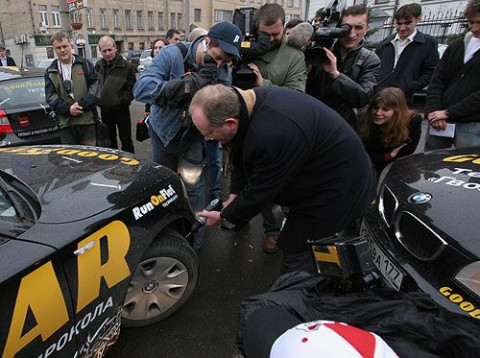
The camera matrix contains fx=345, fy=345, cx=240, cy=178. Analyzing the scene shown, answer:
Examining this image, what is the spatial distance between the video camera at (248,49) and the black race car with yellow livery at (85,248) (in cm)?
98

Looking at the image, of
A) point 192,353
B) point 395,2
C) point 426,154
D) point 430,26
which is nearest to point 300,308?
point 192,353

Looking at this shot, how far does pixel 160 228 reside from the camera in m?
1.91

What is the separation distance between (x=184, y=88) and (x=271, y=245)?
57.8 inches

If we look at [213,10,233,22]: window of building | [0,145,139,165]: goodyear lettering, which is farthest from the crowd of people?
[213,10,233,22]: window of building

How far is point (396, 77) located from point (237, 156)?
2.47 m

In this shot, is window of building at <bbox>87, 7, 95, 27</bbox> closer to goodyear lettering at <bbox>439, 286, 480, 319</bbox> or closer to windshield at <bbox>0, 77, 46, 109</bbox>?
windshield at <bbox>0, 77, 46, 109</bbox>

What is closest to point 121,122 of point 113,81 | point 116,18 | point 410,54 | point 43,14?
point 113,81

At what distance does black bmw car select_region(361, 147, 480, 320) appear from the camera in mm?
1388

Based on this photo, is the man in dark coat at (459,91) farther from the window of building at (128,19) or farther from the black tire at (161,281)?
the window of building at (128,19)

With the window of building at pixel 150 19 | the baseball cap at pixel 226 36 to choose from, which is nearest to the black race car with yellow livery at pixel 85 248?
the baseball cap at pixel 226 36

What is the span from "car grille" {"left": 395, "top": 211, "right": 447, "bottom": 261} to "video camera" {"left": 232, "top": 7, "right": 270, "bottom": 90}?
4.84 ft

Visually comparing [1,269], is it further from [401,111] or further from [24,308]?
[401,111]

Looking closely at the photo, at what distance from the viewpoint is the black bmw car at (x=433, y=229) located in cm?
139

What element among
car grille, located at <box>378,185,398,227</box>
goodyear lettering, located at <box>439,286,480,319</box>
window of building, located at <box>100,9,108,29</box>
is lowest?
goodyear lettering, located at <box>439,286,480,319</box>
